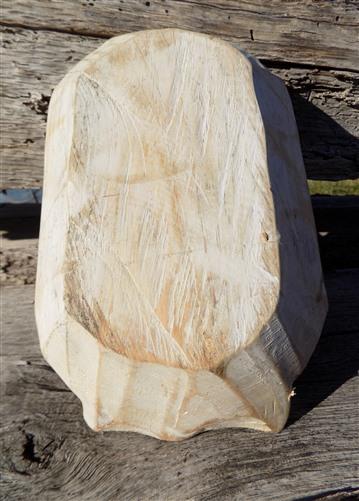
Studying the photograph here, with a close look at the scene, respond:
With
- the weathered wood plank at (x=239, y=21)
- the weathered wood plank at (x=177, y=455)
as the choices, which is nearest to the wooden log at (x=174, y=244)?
the weathered wood plank at (x=177, y=455)

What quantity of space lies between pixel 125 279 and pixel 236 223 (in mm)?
306

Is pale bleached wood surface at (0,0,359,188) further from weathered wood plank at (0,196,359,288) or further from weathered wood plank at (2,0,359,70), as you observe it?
weathered wood plank at (0,196,359,288)

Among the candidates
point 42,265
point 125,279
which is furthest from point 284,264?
point 42,265

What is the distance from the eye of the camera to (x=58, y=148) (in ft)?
4.84

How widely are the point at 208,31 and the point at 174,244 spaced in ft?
2.79

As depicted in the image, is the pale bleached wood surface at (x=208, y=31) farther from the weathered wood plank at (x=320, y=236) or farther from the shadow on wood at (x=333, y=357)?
the shadow on wood at (x=333, y=357)

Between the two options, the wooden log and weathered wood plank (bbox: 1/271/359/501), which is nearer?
the wooden log

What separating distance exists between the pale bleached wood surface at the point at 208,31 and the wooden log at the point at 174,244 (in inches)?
11.7

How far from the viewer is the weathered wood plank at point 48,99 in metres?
1.78

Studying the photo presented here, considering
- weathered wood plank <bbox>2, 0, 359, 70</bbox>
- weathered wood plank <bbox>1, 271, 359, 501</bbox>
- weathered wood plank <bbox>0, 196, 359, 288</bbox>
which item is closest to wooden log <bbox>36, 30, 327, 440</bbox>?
weathered wood plank <bbox>1, 271, 359, 501</bbox>

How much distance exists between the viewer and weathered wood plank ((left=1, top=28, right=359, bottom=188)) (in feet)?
5.85

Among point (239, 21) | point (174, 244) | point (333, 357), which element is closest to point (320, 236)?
point (333, 357)

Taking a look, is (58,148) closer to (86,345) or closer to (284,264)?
(86,345)

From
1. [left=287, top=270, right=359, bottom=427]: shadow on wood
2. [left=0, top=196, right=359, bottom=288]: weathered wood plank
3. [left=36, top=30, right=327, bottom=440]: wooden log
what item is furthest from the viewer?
[left=0, top=196, right=359, bottom=288]: weathered wood plank
